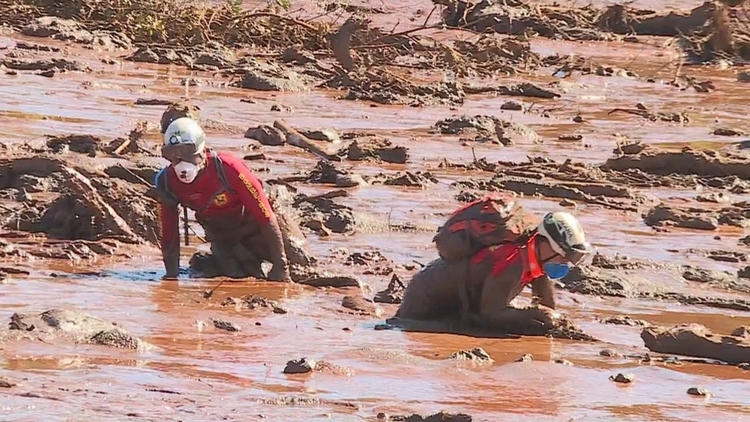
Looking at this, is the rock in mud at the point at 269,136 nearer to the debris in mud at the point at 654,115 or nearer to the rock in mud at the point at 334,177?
the rock in mud at the point at 334,177

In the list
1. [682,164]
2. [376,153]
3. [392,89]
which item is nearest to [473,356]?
[376,153]

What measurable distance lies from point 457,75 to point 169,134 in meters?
11.8

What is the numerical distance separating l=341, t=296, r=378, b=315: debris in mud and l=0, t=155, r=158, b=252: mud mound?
1804mm

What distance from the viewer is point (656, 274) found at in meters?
9.83

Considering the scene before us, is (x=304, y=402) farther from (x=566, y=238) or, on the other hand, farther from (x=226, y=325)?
(x=566, y=238)

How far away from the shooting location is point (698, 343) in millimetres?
7461

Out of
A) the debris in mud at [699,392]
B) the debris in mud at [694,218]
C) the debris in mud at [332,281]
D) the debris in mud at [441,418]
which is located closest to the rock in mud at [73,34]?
the debris in mud at [694,218]

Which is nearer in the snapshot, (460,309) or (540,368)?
(540,368)

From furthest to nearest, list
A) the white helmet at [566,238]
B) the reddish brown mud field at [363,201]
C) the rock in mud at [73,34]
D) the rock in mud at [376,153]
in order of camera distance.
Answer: the rock in mud at [73,34] → the rock in mud at [376,153] → the white helmet at [566,238] → the reddish brown mud field at [363,201]

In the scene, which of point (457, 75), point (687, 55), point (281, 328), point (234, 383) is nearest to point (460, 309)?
point (281, 328)

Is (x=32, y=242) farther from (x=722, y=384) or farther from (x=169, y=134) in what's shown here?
(x=722, y=384)

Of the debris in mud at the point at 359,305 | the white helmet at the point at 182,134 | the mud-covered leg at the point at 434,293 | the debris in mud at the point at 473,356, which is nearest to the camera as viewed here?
the debris in mud at the point at 473,356

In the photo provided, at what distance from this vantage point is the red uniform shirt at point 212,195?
29.6ft

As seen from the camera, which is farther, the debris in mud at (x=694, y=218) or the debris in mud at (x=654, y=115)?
the debris in mud at (x=654, y=115)
